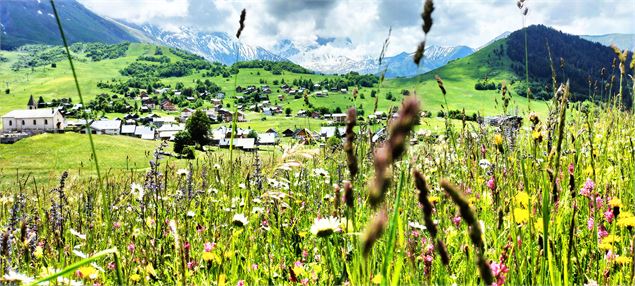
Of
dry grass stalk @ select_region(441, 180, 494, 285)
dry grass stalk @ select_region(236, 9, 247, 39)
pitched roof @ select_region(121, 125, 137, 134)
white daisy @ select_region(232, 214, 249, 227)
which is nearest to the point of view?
dry grass stalk @ select_region(441, 180, 494, 285)

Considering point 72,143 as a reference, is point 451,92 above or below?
above

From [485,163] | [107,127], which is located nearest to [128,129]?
[107,127]

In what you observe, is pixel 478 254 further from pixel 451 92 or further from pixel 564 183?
pixel 451 92

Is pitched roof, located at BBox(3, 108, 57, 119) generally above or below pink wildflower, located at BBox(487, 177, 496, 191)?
below

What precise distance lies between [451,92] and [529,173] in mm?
179153

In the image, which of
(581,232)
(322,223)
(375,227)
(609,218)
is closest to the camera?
(375,227)

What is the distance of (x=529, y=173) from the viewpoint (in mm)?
3590

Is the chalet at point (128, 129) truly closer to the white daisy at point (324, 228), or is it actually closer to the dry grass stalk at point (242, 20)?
the dry grass stalk at point (242, 20)

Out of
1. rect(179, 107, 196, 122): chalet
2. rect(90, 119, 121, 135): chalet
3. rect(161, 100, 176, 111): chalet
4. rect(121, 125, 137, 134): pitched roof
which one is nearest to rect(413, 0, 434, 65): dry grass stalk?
rect(121, 125, 137, 134): pitched roof

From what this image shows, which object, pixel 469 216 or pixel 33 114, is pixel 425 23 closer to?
pixel 469 216

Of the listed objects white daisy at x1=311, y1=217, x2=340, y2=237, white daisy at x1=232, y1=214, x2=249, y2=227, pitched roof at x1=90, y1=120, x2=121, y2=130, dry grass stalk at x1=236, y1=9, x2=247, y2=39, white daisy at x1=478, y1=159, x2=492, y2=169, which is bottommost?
pitched roof at x1=90, y1=120, x2=121, y2=130

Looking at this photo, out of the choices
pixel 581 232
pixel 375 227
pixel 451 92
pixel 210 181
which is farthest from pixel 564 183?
pixel 451 92

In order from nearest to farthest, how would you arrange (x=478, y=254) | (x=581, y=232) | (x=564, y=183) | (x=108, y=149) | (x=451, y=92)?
(x=478, y=254), (x=581, y=232), (x=564, y=183), (x=108, y=149), (x=451, y=92)

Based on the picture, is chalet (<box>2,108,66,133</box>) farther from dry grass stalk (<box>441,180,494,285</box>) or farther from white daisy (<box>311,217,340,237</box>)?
dry grass stalk (<box>441,180,494,285</box>)
